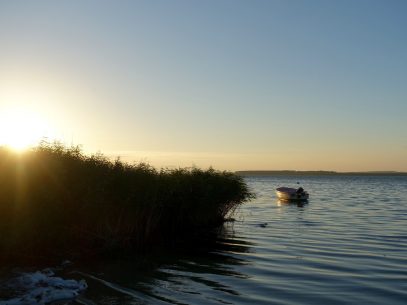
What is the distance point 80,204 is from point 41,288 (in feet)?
20.1

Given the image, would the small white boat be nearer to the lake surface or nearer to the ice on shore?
the lake surface

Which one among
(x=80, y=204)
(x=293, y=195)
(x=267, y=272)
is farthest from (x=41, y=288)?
(x=293, y=195)

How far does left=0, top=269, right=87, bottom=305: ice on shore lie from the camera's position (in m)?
13.2

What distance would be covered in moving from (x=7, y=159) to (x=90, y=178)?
11.5 ft

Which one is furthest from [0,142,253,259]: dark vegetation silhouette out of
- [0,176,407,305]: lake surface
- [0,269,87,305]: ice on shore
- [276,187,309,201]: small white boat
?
[276,187,309,201]: small white boat

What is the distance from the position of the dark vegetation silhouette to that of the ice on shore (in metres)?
2.86

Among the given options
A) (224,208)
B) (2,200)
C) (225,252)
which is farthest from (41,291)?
(224,208)

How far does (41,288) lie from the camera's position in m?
14.2

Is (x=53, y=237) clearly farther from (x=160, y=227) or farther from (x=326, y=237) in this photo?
(x=326, y=237)

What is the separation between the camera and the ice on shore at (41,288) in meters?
13.2

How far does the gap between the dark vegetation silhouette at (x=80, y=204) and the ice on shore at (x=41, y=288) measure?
2.86 m

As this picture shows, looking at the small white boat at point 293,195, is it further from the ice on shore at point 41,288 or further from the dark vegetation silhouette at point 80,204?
the ice on shore at point 41,288

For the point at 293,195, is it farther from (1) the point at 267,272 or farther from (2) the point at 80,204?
(2) the point at 80,204

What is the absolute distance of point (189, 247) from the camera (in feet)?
78.2
